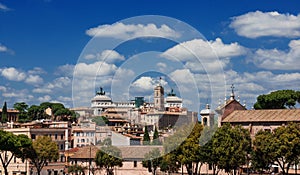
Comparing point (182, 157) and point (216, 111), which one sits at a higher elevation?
point (216, 111)

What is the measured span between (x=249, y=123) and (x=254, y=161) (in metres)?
16.2

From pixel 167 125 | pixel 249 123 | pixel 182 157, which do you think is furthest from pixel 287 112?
pixel 167 125

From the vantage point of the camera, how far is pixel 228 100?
8569cm

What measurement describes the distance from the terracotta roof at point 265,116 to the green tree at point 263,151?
40.4ft

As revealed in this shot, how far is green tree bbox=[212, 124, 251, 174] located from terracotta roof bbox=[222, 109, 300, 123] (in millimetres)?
13814

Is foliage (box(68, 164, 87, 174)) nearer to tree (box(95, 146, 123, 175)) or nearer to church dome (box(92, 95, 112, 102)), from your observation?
tree (box(95, 146, 123, 175))

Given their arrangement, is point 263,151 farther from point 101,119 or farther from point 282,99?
point 282,99

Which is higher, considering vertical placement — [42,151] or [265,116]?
[265,116]

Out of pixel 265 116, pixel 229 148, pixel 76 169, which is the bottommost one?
pixel 76 169

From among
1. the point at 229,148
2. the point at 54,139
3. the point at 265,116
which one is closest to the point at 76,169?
the point at 54,139

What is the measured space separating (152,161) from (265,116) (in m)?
18.1

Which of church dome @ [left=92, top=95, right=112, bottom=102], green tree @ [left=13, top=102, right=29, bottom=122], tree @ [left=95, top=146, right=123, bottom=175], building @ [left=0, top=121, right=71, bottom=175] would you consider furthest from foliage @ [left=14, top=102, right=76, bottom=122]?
church dome @ [left=92, top=95, right=112, bottom=102]

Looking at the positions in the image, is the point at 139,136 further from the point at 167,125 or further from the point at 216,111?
the point at 167,125

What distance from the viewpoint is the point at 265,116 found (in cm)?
7694
